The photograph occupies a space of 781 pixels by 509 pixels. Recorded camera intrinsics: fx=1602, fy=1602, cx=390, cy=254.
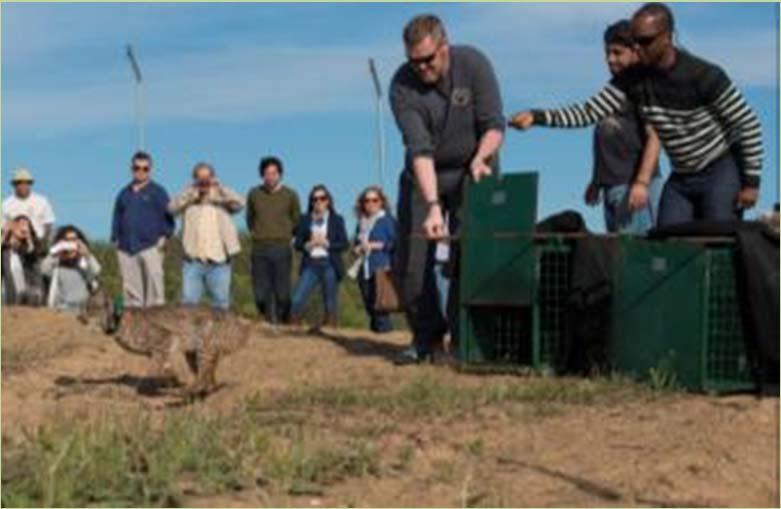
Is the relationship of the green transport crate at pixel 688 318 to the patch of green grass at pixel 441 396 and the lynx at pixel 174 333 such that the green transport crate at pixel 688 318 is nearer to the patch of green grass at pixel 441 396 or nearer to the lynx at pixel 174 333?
the patch of green grass at pixel 441 396

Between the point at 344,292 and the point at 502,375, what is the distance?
12.6m

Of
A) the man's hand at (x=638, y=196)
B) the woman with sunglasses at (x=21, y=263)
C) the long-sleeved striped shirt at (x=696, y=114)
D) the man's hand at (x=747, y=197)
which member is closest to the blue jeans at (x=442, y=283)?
the man's hand at (x=638, y=196)

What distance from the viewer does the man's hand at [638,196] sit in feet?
29.6

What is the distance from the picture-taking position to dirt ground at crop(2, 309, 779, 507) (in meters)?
5.55

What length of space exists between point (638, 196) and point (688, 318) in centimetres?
114

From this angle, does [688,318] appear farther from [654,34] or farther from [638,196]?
[654,34]

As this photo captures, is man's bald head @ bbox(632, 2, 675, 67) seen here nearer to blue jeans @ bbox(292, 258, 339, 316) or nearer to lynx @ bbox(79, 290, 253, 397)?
lynx @ bbox(79, 290, 253, 397)

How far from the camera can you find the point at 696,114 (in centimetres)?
830

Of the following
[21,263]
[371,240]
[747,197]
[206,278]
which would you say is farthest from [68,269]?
[747,197]

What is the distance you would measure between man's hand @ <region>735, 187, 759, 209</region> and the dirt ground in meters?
1.11

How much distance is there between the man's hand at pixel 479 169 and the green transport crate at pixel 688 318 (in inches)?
42.5

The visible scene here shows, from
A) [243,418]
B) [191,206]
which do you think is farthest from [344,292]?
[243,418]

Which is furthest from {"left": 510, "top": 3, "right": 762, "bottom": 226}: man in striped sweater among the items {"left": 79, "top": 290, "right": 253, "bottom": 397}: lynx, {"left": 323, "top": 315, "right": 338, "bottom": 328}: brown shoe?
{"left": 323, "top": 315, "right": 338, "bottom": 328}: brown shoe

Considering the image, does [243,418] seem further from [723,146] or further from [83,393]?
[723,146]
